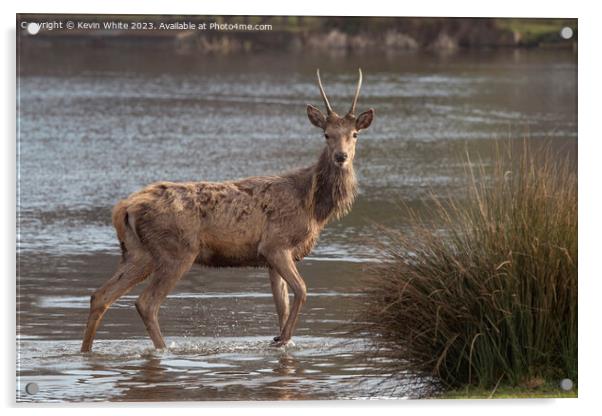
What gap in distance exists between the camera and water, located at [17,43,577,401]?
37.6 feet

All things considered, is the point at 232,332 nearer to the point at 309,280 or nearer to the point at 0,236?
the point at 309,280

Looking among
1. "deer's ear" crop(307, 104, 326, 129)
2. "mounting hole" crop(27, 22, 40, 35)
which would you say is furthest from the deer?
"mounting hole" crop(27, 22, 40, 35)

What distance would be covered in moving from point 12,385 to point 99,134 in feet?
29.9

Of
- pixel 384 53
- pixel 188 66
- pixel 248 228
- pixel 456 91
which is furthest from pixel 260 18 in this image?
pixel 456 91

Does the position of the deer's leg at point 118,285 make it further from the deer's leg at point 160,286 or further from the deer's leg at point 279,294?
the deer's leg at point 279,294

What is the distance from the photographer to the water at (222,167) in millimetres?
11453

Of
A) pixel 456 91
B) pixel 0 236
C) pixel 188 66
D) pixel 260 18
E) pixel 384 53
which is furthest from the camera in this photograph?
pixel 456 91

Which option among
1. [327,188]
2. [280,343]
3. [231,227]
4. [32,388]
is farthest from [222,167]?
[32,388]

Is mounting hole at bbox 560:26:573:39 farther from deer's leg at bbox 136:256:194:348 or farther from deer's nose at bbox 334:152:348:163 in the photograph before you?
deer's leg at bbox 136:256:194:348

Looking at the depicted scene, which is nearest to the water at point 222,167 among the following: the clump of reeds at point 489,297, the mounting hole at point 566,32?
the clump of reeds at point 489,297

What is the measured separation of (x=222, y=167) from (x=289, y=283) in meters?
5.57

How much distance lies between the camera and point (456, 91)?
18812 millimetres

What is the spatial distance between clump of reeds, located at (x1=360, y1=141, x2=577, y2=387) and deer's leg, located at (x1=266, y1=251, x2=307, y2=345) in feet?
3.58

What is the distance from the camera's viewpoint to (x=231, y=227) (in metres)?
12.2
